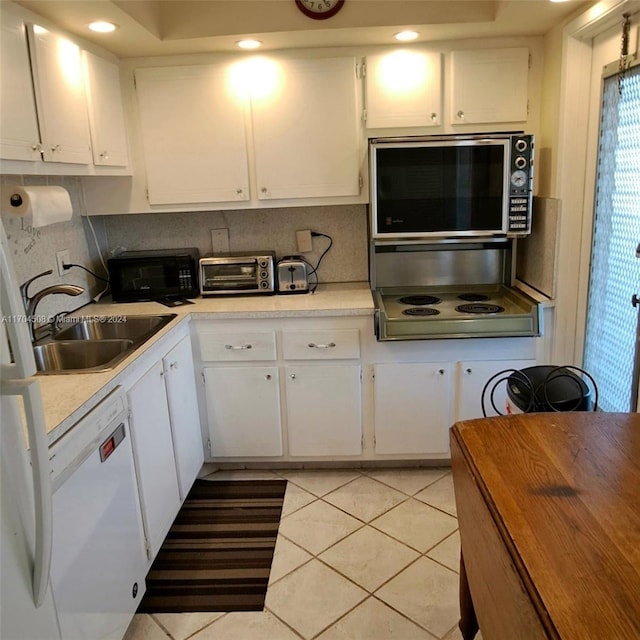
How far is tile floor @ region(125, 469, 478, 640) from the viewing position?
1893mm

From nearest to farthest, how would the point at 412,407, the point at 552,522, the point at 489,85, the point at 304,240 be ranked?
the point at 552,522
the point at 489,85
the point at 412,407
the point at 304,240

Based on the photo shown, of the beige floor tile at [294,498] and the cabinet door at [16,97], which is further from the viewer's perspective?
the beige floor tile at [294,498]

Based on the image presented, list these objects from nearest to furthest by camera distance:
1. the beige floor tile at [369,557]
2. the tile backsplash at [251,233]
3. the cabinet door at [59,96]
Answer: the cabinet door at [59,96] → the beige floor tile at [369,557] → the tile backsplash at [251,233]

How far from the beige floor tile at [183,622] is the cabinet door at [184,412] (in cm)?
57

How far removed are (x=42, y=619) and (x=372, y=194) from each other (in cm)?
A: 201

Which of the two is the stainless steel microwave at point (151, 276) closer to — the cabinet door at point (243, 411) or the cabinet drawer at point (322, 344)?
the cabinet door at point (243, 411)

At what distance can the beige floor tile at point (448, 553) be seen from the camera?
2154 mm

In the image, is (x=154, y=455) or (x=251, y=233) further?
(x=251, y=233)

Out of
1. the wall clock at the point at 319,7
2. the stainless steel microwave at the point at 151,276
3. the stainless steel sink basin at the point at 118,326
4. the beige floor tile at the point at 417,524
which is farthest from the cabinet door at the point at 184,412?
the wall clock at the point at 319,7

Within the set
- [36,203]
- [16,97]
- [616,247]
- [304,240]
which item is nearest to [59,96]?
[16,97]

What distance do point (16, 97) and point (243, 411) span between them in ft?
5.44

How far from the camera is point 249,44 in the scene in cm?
254

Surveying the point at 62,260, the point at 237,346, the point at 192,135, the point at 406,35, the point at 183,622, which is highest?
the point at 406,35

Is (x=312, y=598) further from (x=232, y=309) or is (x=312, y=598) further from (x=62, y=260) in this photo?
(x=62, y=260)
